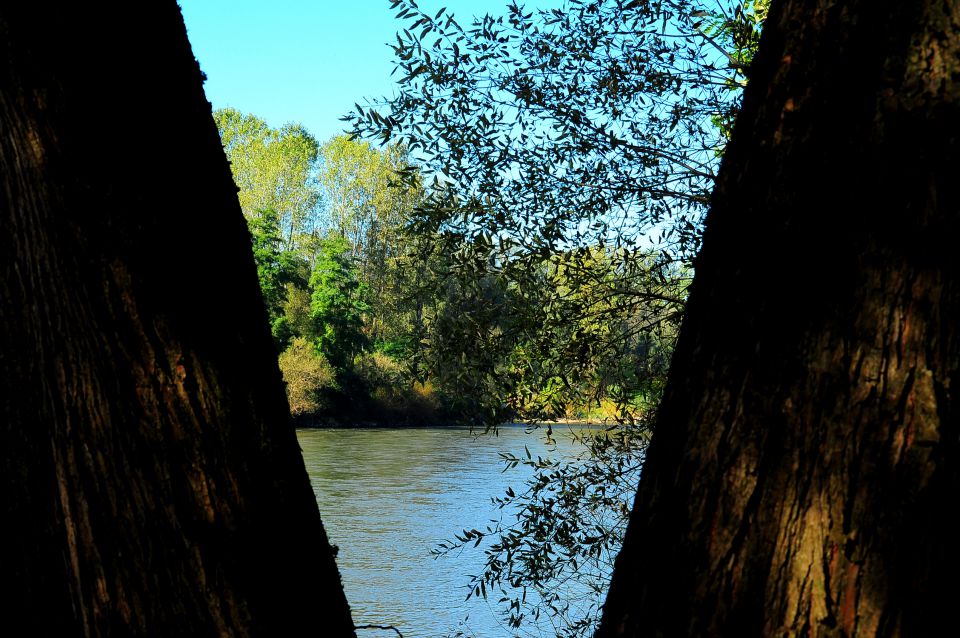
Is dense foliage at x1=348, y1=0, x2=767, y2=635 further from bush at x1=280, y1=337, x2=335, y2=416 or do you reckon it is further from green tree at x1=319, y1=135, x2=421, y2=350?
green tree at x1=319, y1=135, x2=421, y2=350

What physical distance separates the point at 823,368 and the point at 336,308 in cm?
3052

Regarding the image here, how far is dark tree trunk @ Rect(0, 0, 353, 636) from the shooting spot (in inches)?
49.8

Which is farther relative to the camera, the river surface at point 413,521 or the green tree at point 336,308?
the green tree at point 336,308

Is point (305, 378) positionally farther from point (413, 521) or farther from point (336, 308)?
point (413, 521)

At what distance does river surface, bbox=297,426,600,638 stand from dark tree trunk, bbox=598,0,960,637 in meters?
2.64

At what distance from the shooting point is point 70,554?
1268mm

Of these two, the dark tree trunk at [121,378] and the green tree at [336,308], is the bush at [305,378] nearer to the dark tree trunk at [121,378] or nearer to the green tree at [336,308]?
the green tree at [336,308]

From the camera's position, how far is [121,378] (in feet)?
4.20

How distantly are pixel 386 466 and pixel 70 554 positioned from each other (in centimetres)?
1599

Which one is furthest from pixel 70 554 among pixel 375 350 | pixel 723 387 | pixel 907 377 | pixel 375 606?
pixel 375 350

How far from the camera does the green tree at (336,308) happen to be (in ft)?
101

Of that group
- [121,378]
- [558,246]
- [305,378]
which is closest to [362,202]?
[305,378]

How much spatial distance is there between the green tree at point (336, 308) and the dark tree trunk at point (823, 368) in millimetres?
28757

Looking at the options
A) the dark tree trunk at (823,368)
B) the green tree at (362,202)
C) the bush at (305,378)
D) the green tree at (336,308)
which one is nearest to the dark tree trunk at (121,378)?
the dark tree trunk at (823,368)
